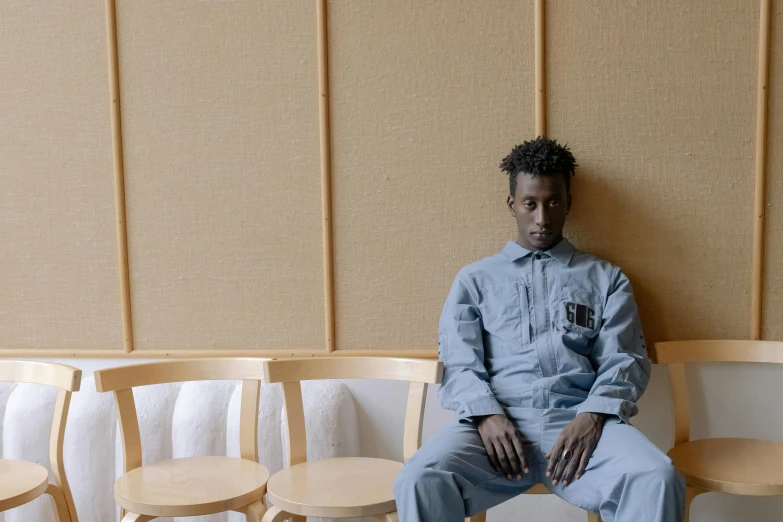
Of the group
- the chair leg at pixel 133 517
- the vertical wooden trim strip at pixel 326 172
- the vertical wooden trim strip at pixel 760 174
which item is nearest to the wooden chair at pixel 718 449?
the vertical wooden trim strip at pixel 760 174

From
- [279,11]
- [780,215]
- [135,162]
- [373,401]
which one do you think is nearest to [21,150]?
[135,162]

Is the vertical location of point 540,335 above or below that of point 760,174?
below

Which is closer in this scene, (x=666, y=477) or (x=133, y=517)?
(x=666, y=477)

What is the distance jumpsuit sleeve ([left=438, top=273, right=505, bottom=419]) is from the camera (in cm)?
196

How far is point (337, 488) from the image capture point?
72.9 inches

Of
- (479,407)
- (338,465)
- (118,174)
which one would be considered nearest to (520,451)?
(479,407)

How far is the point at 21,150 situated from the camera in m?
2.45

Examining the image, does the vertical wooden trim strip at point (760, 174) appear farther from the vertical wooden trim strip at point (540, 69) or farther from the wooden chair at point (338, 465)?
the wooden chair at point (338, 465)

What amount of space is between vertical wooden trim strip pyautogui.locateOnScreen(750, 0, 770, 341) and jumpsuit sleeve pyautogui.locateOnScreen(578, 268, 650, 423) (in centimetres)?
42

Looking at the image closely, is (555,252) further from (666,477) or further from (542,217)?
(666,477)

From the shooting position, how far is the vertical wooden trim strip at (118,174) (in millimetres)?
2371

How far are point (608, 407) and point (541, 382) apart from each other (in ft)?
0.65

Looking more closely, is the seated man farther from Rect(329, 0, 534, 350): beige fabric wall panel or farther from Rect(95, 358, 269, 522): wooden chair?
Rect(95, 358, 269, 522): wooden chair

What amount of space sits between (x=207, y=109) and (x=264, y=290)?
2.08 feet
